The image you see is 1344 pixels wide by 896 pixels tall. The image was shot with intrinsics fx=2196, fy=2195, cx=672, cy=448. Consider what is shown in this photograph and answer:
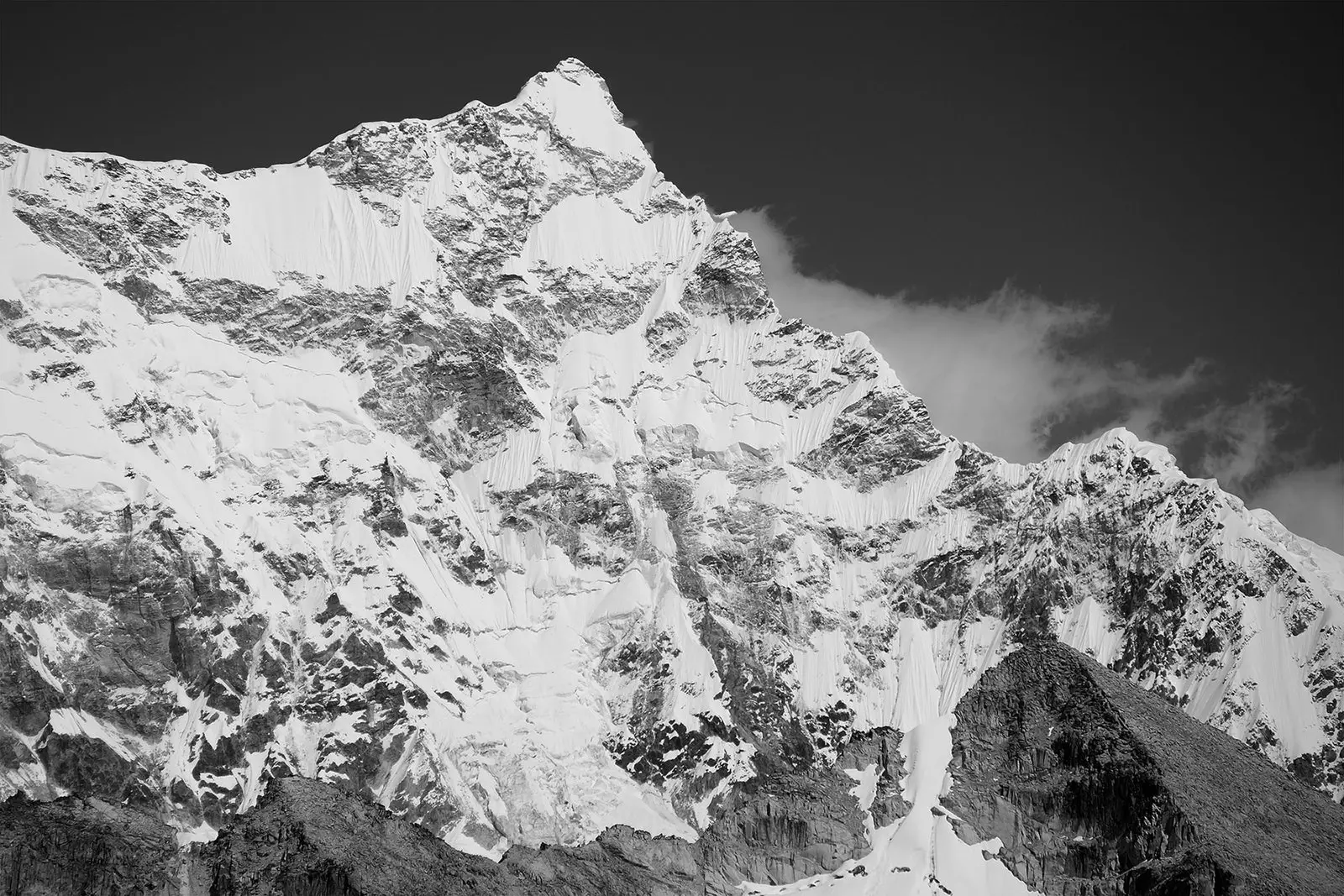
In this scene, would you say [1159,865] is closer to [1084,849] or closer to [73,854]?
[1084,849]

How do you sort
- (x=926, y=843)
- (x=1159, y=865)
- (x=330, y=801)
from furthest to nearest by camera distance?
1. (x=330, y=801)
2. (x=926, y=843)
3. (x=1159, y=865)

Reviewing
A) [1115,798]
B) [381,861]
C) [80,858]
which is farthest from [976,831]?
[80,858]

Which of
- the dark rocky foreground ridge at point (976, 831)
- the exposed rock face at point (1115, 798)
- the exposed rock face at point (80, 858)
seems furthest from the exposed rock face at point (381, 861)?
the exposed rock face at point (1115, 798)

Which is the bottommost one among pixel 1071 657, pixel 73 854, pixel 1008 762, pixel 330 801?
pixel 73 854

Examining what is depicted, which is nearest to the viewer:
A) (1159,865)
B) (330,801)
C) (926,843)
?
(1159,865)

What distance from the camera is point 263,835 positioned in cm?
12912

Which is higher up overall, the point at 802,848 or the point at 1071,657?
the point at 1071,657

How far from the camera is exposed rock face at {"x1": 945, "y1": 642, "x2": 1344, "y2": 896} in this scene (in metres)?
118

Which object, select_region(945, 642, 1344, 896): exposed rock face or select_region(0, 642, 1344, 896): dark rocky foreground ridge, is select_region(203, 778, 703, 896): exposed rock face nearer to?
select_region(0, 642, 1344, 896): dark rocky foreground ridge

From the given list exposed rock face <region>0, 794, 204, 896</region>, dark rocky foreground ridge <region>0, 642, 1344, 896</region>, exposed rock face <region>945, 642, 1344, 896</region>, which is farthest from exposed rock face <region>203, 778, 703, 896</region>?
exposed rock face <region>945, 642, 1344, 896</region>

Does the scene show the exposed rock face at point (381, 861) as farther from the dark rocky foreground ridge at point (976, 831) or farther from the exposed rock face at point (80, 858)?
the exposed rock face at point (80, 858)

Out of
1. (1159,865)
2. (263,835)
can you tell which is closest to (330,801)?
(263,835)

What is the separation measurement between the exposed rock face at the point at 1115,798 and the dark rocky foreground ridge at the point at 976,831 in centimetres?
11

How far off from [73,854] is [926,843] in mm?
50284
